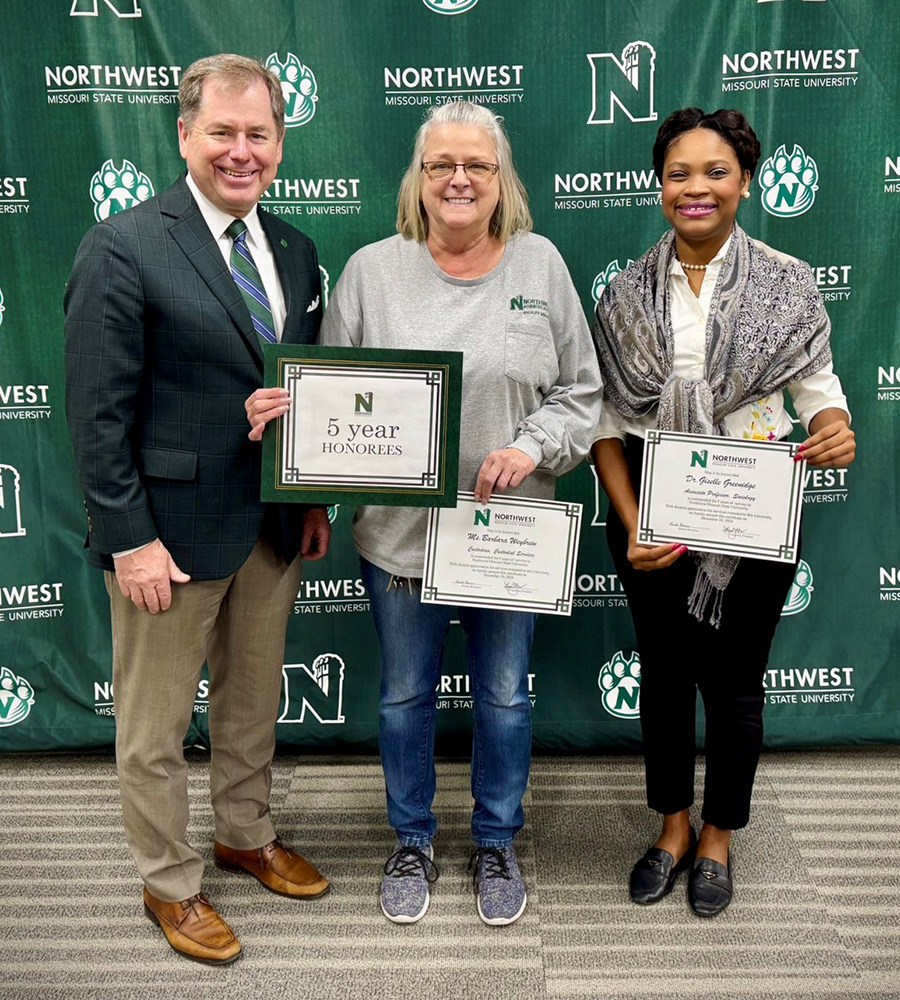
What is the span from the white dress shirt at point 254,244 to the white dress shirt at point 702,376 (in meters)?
0.77

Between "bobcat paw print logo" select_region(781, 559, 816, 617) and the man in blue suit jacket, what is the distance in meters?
1.47

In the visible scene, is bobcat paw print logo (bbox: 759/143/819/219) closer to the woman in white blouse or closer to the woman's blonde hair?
the woman in white blouse

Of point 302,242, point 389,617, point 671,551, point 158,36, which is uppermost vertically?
point 158,36

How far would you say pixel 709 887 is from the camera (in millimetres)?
2238

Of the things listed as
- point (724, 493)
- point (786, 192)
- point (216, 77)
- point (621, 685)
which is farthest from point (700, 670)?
point (216, 77)

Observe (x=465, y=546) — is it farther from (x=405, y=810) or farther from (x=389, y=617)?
(x=405, y=810)

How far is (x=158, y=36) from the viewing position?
254 centimetres

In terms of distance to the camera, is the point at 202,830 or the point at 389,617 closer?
the point at 389,617

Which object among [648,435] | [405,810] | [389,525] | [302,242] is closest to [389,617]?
[389,525]

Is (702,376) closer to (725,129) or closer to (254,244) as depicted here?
(725,129)

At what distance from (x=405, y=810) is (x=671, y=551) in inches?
33.2

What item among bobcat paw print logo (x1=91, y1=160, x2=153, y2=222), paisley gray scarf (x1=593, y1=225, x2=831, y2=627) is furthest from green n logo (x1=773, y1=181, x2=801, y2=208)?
bobcat paw print logo (x1=91, y1=160, x2=153, y2=222)

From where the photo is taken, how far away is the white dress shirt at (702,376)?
2.01 meters

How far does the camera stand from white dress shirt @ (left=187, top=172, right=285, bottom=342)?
188cm
